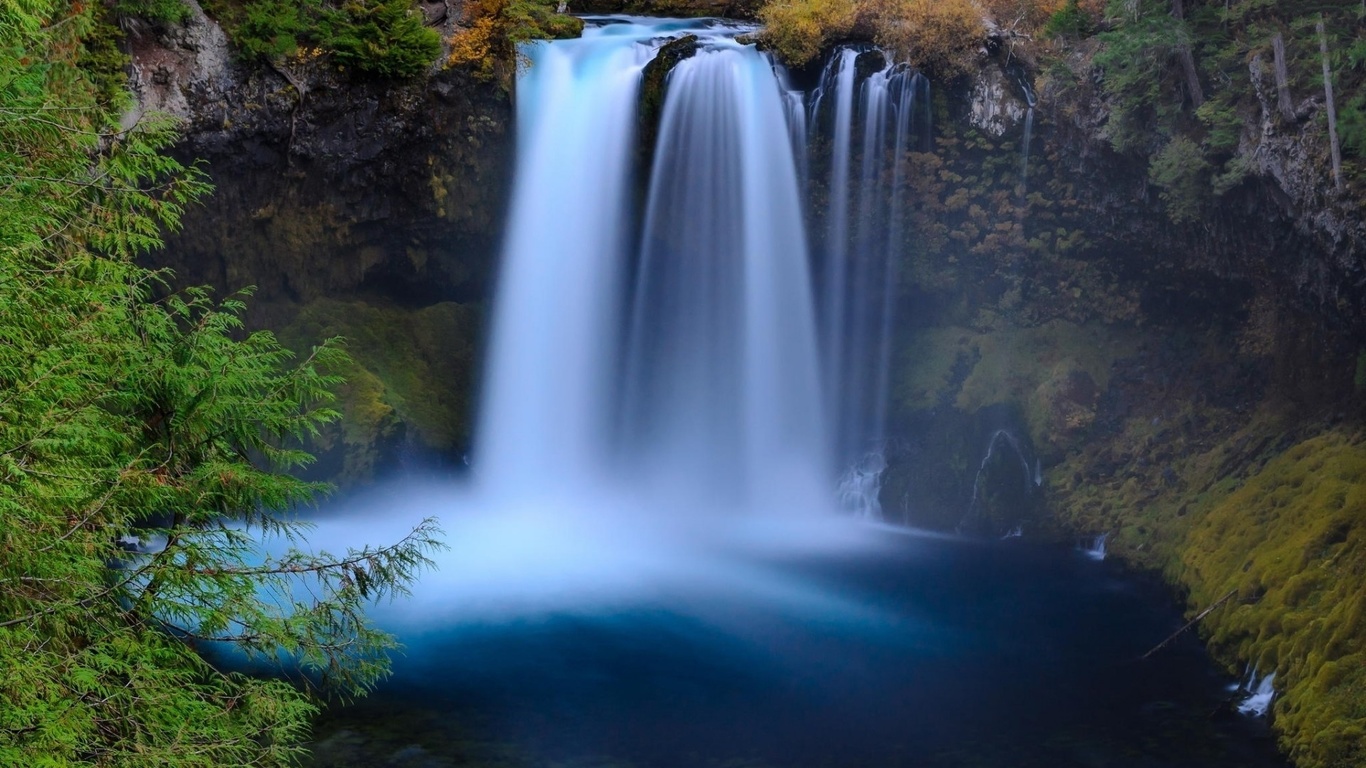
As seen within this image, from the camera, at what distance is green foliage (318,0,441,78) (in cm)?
1658

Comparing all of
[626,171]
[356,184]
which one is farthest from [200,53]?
[626,171]

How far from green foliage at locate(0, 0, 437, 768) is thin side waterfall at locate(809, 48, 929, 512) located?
11.5 meters

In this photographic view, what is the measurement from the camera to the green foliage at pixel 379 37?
1658cm

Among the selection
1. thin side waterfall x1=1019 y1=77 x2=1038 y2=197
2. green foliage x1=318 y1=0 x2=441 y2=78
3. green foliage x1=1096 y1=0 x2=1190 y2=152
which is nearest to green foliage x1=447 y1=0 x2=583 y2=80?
green foliage x1=318 y1=0 x2=441 y2=78

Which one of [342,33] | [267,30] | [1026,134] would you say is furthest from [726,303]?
[267,30]

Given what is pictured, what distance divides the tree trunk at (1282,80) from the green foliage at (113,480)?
1061 centimetres

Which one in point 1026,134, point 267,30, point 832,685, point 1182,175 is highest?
point 267,30

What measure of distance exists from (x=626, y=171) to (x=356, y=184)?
4.22 metres

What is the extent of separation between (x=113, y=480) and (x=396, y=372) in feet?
40.1

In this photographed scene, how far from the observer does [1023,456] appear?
1714 centimetres

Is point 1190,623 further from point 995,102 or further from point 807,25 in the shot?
point 807,25

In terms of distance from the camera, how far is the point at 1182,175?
14.4 meters

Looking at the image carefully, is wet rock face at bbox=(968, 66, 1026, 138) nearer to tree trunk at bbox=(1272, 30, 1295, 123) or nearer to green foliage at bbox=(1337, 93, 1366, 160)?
tree trunk at bbox=(1272, 30, 1295, 123)

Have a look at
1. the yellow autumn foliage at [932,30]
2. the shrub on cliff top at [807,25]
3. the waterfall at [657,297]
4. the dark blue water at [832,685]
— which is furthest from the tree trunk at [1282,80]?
the waterfall at [657,297]
